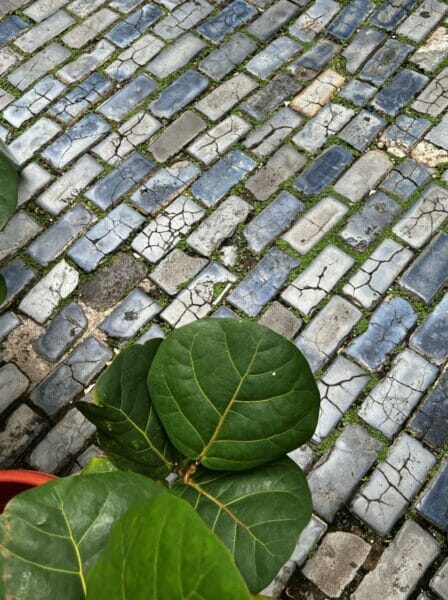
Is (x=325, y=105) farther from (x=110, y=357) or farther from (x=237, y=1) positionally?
(x=110, y=357)

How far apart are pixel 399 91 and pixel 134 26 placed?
4.56 feet

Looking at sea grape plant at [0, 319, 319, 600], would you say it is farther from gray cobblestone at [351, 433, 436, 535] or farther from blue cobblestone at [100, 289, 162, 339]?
blue cobblestone at [100, 289, 162, 339]

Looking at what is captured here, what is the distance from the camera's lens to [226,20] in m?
3.61

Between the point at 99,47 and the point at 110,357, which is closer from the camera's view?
the point at 110,357

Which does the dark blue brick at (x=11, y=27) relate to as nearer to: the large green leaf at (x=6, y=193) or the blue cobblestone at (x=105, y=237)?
the blue cobblestone at (x=105, y=237)

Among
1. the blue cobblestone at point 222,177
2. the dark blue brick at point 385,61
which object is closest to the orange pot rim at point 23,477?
the blue cobblestone at point 222,177

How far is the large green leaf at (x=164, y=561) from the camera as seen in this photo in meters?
0.92

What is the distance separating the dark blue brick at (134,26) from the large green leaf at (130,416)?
2481 mm

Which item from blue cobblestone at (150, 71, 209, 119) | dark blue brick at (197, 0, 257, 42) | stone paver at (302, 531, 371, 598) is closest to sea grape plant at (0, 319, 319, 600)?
stone paver at (302, 531, 371, 598)

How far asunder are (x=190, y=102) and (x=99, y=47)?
596 millimetres

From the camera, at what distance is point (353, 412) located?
267 cm

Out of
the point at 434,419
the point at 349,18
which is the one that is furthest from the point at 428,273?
the point at 349,18

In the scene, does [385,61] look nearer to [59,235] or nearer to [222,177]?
[222,177]

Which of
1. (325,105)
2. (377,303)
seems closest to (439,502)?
(377,303)
